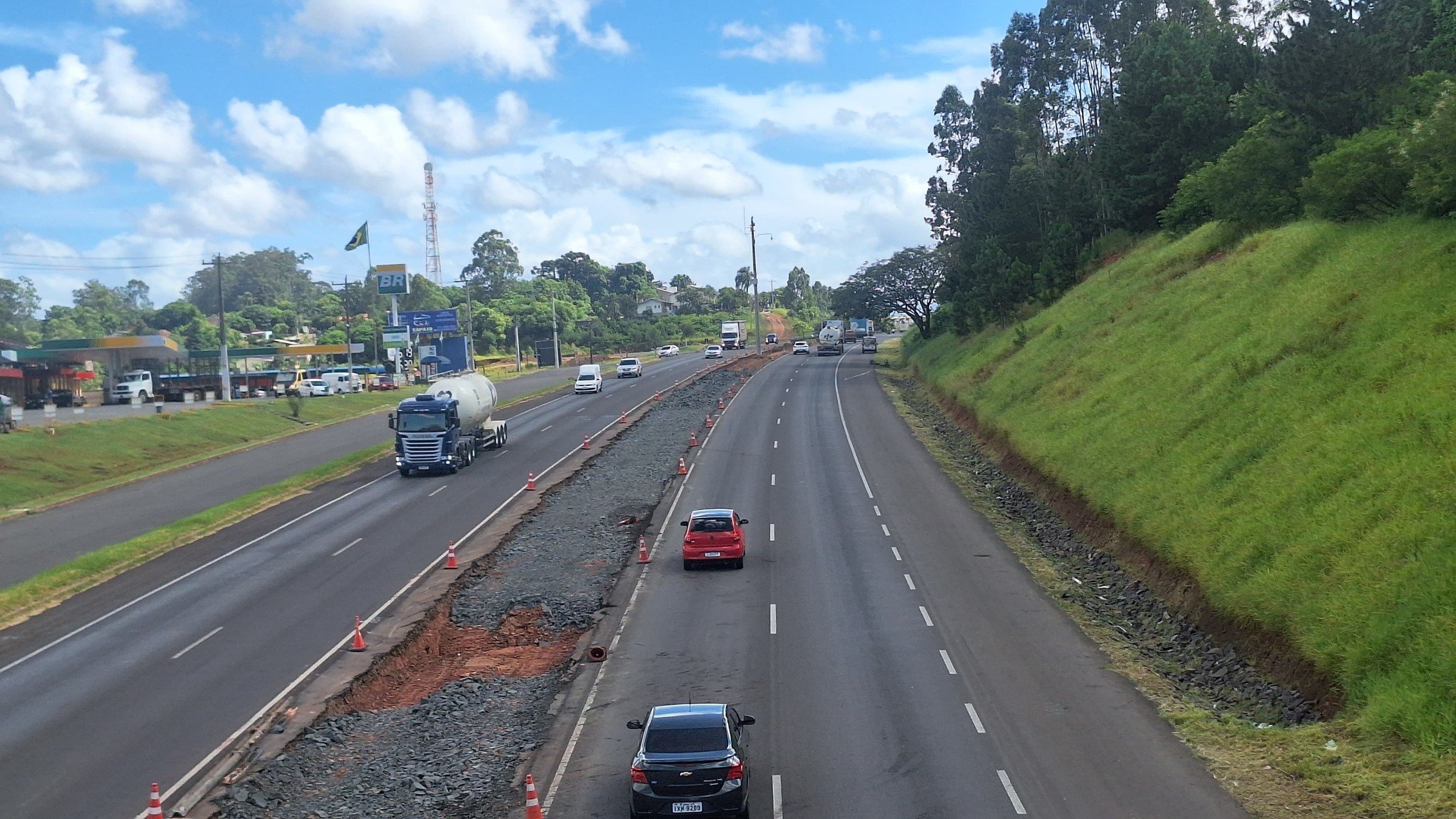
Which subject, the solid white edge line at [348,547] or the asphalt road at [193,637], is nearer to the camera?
the asphalt road at [193,637]

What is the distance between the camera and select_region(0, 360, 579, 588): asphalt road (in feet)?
122

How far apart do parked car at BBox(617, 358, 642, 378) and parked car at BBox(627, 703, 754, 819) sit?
3292 inches

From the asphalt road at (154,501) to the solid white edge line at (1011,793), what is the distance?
98.7 ft

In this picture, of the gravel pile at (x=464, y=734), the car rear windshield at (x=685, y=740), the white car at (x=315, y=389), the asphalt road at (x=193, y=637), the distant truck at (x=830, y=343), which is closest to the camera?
the car rear windshield at (x=685, y=740)

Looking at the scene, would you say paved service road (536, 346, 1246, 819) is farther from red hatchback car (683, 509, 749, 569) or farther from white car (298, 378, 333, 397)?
white car (298, 378, 333, 397)

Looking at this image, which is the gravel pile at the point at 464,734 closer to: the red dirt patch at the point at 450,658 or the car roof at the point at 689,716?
the red dirt patch at the point at 450,658

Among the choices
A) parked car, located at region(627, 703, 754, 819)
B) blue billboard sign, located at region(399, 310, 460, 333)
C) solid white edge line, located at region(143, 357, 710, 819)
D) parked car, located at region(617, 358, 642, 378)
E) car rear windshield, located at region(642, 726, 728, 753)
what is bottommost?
solid white edge line, located at region(143, 357, 710, 819)

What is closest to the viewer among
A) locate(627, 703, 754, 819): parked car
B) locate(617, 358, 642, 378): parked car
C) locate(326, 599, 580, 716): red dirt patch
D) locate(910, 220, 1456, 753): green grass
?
locate(627, 703, 754, 819): parked car

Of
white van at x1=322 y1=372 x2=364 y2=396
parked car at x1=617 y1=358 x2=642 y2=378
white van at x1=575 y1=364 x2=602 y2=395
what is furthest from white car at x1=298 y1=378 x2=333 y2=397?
parked car at x1=617 y1=358 x2=642 y2=378

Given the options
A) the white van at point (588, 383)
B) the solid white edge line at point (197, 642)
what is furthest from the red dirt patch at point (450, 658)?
the white van at point (588, 383)

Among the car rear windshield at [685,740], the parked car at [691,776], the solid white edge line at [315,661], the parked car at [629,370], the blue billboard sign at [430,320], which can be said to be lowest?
the solid white edge line at [315,661]

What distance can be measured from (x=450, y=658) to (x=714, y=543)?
26.8 feet

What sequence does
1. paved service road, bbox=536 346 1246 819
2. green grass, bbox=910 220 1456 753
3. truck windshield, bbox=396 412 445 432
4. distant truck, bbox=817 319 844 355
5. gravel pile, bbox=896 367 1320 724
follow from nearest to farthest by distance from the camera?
paved service road, bbox=536 346 1246 819
green grass, bbox=910 220 1456 753
gravel pile, bbox=896 367 1320 724
truck windshield, bbox=396 412 445 432
distant truck, bbox=817 319 844 355

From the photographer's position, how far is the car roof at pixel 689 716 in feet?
51.3
